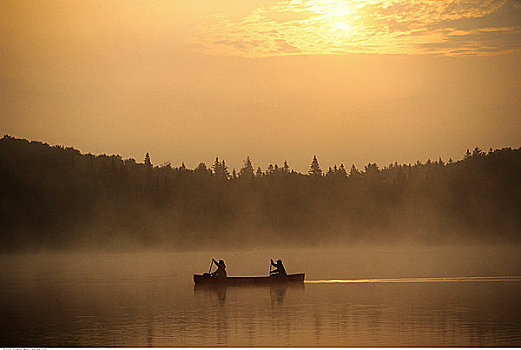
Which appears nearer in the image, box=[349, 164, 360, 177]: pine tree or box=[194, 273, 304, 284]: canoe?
box=[194, 273, 304, 284]: canoe

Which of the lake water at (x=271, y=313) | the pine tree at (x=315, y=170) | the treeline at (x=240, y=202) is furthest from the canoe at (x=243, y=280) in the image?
the pine tree at (x=315, y=170)

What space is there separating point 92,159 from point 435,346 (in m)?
138

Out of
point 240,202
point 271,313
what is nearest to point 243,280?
point 271,313

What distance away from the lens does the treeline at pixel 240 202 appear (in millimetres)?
139750

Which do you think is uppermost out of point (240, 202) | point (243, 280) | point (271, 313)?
point (240, 202)

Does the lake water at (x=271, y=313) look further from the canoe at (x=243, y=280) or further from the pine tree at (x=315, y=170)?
the pine tree at (x=315, y=170)

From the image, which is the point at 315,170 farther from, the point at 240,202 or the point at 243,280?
the point at 243,280

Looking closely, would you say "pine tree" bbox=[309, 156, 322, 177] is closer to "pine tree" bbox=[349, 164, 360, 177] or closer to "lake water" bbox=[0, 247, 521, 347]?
"pine tree" bbox=[349, 164, 360, 177]

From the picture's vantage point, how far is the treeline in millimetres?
139750

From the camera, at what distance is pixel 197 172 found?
525ft

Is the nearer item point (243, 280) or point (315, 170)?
point (243, 280)

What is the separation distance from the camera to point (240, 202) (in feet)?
518

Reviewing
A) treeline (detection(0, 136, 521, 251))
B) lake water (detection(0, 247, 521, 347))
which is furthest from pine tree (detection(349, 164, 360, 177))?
lake water (detection(0, 247, 521, 347))

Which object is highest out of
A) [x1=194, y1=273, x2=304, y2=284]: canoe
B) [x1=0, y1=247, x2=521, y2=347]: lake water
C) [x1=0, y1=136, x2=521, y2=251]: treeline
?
[x1=0, y1=136, x2=521, y2=251]: treeline
